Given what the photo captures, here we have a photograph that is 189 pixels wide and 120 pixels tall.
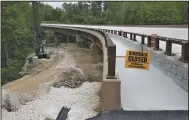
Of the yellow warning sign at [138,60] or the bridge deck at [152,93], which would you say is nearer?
the yellow warning sign at [138,60]

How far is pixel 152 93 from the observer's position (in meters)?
5.51

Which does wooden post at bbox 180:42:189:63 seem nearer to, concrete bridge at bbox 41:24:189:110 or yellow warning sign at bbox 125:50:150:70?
concrete bridge at bbox 41:24:189:110

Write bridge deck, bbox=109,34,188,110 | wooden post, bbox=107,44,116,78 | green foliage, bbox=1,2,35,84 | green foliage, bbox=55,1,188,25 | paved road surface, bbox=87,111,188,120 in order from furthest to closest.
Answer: green foliage, bbox=1,2,35,84
wooden post, bbox=107,44,116,78
paved road surface, bbox=87,111,188,120
bridge deck, bbox=109,34,188,110
green foliage, bbox=55,1,188,25

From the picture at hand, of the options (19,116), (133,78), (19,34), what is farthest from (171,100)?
(19,34)

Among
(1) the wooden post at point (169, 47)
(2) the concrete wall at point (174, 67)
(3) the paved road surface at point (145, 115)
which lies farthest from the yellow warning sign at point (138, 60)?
(3) the paved road surface at point (145, 115)

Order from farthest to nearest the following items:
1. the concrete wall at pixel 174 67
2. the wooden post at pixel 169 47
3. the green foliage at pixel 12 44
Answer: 1. the green foliage at pixel 12 44
2. the wooden post at pixel 169 47
3. the concrete wall at pixel 174 67

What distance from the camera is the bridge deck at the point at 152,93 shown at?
4.76 meters

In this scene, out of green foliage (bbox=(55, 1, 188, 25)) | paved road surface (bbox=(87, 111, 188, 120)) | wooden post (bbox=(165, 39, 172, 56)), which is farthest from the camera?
wooden post (bbox=(165, 39, 172, 56))

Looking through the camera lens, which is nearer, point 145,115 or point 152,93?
point 145,115

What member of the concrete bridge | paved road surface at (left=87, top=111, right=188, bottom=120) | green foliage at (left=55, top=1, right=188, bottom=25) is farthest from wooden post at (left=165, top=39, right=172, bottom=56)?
paved road surface at (left=87, top=111, right=188, bottom=120)

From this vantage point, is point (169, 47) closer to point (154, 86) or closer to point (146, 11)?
point (154, 86)

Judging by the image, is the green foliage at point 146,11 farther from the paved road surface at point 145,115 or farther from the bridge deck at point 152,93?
the paved road surface at point 145,115

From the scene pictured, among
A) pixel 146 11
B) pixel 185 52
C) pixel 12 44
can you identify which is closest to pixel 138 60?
pixel 185 52

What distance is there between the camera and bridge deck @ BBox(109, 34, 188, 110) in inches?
187
